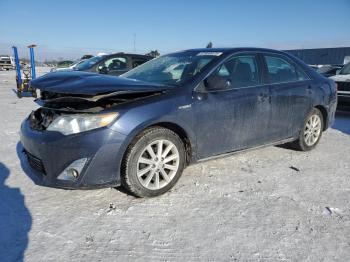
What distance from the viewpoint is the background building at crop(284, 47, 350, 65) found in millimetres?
31391

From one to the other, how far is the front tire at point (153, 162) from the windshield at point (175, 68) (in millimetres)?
698

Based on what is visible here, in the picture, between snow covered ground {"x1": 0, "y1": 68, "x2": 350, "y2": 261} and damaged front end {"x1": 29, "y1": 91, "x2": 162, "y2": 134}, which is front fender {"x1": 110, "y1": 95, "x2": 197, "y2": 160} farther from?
snow covered ground {"x1": 0, "y1": 68, "x2": 350, "y2": 261}

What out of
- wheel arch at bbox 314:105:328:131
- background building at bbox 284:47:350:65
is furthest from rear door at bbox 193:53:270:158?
background building at bbox 284:47:350:65

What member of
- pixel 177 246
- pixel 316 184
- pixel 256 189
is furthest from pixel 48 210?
pixel 316 184

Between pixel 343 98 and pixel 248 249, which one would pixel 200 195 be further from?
pixel 343 98

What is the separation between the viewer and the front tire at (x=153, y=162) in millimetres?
3229

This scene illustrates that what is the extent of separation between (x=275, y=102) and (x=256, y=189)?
1.29 meters

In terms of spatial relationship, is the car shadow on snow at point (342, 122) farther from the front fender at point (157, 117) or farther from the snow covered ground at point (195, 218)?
the front fender at point (157, 117)

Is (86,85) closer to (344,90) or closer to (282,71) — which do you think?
(282,71)

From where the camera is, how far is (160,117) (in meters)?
3.30

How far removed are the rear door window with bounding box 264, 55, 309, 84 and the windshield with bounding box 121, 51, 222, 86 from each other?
2.75ft

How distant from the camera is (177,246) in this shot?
2.58m

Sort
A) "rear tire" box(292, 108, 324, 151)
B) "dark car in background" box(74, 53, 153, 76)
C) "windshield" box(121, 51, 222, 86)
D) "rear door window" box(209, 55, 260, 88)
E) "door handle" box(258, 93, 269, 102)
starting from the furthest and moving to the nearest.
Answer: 1. "dark car in background" box(74, 53, 153, 76)
2. "rear tire" box(292, 108, 324, 151)
3. "door handle" box(258, 93, 269, 102)
4. "rear door window" box(209, 55, 260, 88)
5. "windshield" box(121, 51, 222, 86)

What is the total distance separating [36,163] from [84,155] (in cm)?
63
